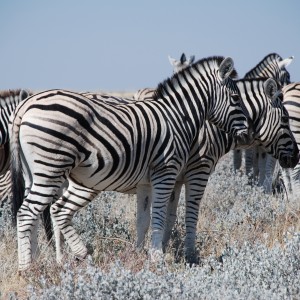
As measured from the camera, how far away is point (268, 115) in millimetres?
8375

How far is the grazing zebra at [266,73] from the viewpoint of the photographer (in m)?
13.7

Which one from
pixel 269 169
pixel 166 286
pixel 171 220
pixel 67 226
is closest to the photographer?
pixel 166 286

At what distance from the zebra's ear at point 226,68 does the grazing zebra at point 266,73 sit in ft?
19.4

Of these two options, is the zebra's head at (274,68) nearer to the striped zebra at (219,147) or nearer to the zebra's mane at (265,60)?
the zebra's mane at (265,60)

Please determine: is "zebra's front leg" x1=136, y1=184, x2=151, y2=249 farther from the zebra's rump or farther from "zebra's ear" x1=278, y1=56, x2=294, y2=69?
"zebra's ear" x1=278, y1=56, x2=294, y2=69

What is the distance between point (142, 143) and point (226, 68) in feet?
4.98

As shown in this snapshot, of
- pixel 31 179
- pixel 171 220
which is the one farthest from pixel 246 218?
pixel 31 179

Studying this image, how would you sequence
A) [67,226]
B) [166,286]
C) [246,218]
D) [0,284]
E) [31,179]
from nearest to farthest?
[166,286]
[0,284]
[31,179]
[67,226]
[246,218]

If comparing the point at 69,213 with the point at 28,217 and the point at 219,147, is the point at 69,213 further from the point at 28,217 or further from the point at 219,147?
the point at 219,147

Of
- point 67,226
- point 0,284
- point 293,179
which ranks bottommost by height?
point 0,284

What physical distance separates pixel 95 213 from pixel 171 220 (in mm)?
1472

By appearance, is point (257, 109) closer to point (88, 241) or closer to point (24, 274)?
point (88, 241)

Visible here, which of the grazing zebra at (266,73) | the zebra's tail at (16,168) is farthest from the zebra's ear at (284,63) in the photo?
the zebra's tail at (16,168)

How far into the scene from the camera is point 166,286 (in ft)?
16.1
